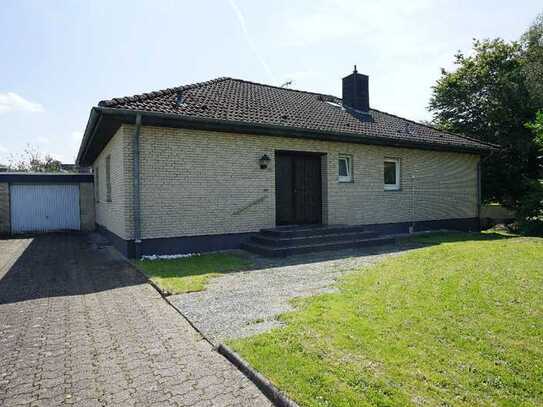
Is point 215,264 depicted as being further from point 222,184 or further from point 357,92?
point 357,92

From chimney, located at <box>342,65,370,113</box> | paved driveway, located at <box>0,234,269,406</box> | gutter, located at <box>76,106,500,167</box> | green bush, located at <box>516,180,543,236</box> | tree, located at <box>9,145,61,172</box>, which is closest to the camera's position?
paved driveway, located at <box>0,234,269,406</box>

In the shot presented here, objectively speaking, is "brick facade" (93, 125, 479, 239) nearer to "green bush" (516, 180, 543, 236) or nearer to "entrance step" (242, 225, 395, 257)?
"entrance step" (242, 225, 395, 257)

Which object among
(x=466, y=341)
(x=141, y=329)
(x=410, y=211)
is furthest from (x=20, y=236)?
(x=466, y=341)

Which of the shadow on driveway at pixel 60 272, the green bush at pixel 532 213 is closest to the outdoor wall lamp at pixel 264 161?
the shadow on driveway at pixel 60 272

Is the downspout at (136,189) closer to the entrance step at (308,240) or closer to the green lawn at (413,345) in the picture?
the entrance step at (308,240)

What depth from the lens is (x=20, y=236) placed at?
51.9 ft

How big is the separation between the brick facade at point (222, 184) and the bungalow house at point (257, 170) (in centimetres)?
3

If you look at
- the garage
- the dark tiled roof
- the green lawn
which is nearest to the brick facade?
the dark tiled roof

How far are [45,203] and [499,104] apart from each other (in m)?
24.9

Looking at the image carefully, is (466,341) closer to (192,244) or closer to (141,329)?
(141,329)

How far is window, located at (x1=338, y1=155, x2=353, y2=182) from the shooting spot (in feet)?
39.6

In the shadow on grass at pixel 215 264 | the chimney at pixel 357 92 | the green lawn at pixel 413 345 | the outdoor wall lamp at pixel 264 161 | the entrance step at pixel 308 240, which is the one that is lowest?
the shadow on grass at pixel 215 264

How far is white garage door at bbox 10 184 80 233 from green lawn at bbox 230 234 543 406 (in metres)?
16.2

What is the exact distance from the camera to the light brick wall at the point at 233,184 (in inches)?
352
